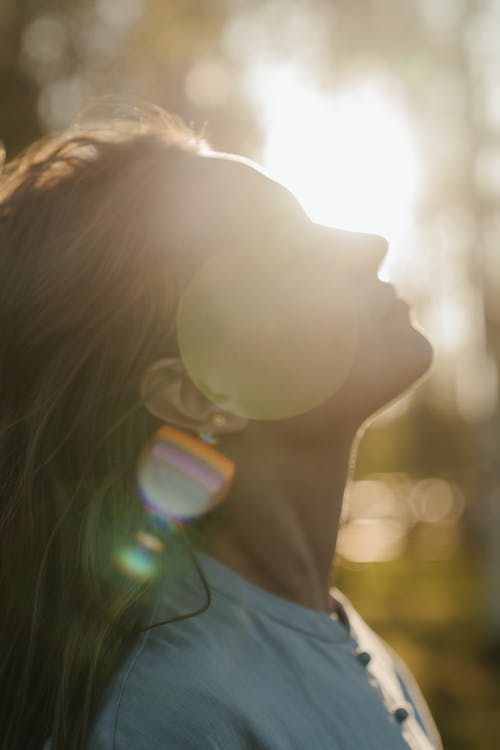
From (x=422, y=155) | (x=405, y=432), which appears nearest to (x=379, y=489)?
(x=405, y=432)

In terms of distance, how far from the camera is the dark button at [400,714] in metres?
1.97

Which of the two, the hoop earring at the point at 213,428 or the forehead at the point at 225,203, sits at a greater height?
the forehead at the point at 225,203

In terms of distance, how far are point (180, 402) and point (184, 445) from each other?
11 centimetres

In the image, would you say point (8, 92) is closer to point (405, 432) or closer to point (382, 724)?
point (382, 724)

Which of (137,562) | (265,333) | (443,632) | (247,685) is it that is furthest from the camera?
(443,632)

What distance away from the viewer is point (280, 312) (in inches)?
82.5

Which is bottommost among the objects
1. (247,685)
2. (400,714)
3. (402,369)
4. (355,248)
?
(400,714)

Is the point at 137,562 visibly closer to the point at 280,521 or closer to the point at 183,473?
the point at 183,473

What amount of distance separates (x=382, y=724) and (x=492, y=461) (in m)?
7.99

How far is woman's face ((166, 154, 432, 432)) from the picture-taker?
6.72ft

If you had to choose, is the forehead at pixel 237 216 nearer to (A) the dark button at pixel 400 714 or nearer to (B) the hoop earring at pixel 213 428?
(B) the hoop earring at pixel 213 428

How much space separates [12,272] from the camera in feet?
6.44

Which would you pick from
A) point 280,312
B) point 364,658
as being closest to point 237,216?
point 280,312

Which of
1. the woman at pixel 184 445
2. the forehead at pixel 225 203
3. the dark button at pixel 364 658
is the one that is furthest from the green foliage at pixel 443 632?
the forehead at pixel 225 203
